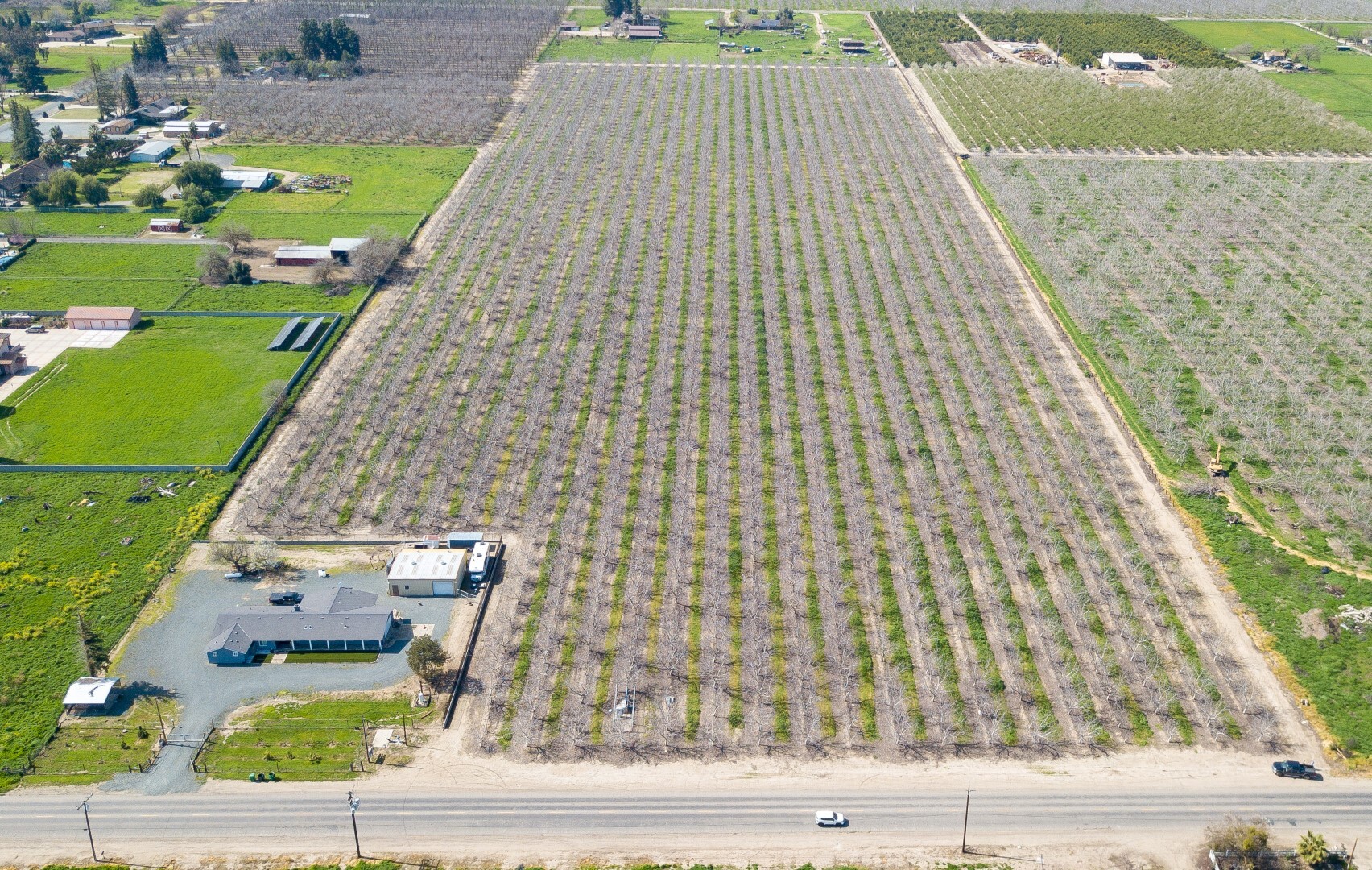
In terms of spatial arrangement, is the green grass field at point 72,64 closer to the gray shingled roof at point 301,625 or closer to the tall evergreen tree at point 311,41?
the tall evergreen tree at point 311,41

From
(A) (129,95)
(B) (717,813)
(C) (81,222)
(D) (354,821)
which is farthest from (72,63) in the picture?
(B) (717,813)

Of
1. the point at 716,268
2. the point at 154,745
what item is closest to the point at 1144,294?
the point at 716,268

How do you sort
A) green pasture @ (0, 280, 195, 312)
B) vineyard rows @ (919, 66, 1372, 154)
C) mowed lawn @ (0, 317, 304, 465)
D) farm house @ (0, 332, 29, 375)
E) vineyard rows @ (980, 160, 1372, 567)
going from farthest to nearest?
vineyard rows @ (919, 66, 1372, 154) → green pasture @ (0, 280, 195, 312) → farm house @ (0, 332, 29, 375) → mowed lawn @ (0, 317, 304, 465) → vineyard rows @ (980, 160, 1372, 567)

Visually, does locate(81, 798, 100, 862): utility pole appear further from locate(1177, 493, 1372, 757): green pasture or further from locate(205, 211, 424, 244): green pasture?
locate(205, 211, 424, 244): green pasture

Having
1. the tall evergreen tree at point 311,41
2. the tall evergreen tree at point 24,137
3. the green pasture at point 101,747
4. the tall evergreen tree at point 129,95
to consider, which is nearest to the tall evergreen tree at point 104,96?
the tall evergreen tree at point 129,95

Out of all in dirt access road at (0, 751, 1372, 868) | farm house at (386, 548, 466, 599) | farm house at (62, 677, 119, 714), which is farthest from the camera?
farm house at (386, 548, 466, 599)

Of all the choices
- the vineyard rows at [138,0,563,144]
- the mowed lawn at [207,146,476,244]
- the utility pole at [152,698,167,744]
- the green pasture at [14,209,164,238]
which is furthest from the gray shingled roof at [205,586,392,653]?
the vineyard rows at [138,0,563,144]
